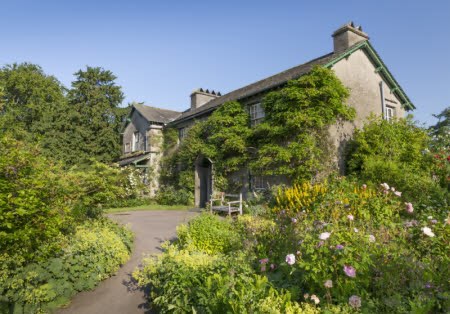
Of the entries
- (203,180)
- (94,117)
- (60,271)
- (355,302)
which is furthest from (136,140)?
(355,302)

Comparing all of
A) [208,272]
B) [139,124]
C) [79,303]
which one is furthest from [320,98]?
[139,124]

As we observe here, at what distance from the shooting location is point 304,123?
1412cm

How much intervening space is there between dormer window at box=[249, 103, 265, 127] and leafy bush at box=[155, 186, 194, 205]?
6913mm

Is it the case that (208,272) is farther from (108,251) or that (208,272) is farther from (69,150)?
(69,150)

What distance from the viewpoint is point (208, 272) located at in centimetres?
504

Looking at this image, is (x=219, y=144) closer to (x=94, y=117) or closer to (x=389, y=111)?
(x=389, y=111)

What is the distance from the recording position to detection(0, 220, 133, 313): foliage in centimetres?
533

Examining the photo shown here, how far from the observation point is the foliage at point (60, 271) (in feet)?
17.5

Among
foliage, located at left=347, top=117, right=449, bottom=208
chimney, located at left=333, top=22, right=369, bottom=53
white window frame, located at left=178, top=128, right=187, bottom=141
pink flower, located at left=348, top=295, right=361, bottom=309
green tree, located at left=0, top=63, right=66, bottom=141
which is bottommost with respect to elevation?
pink flower, located at left=348, top=295, right=361, bottom=309

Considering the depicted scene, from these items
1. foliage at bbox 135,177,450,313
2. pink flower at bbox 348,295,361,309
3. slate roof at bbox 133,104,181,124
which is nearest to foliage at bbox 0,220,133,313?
foliage at bbox 135,177,450,313

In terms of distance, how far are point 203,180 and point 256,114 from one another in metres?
6.26

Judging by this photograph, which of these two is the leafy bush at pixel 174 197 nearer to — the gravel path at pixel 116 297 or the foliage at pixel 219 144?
the foliage at pixel 219 144

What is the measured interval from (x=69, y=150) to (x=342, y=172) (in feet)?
81.5

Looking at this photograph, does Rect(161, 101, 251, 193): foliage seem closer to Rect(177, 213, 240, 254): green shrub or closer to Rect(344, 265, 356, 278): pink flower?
Rect(177, 213, 240, 254): green shrub
